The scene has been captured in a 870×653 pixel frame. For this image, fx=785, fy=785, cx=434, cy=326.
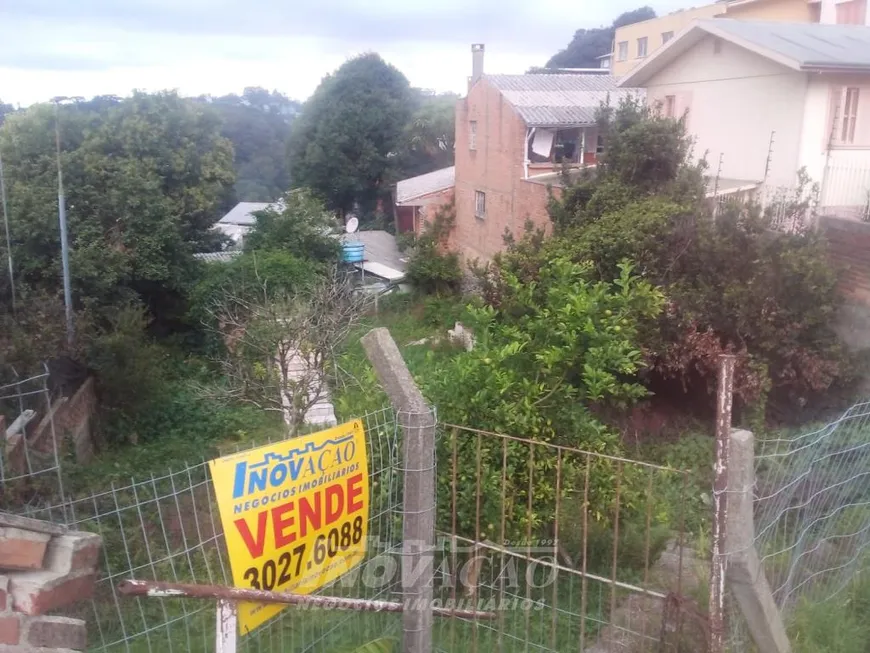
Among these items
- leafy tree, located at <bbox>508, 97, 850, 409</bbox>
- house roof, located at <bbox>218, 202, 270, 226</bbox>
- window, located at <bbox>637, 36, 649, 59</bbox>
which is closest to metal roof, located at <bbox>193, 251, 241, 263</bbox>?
leafy tree, located at <bbox>508, 97, 850, 409</bbox>

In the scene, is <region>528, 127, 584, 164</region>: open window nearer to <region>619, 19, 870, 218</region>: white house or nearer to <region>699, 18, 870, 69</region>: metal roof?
<region>619, 19, 870, 218</region>: white house

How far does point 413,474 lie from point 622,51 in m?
35.7

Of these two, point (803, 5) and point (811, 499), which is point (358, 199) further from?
point (811, 499)

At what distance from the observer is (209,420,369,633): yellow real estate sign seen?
2.23 metres

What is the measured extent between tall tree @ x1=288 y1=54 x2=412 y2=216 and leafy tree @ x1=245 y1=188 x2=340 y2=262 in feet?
34.6

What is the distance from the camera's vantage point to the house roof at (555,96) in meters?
17.9

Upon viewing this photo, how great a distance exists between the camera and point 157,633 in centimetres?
336

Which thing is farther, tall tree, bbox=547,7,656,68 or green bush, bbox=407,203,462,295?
tall tree, bbox=547,7,656,68

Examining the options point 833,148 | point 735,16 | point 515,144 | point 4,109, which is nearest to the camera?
point 833,148

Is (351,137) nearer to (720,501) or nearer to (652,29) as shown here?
(652,29)

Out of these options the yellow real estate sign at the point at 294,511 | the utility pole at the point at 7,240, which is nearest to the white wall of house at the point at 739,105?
the yellow real estate sign at the point at 294,511

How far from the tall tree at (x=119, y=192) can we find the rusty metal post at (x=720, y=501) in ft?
40.8

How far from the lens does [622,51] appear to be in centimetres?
3488

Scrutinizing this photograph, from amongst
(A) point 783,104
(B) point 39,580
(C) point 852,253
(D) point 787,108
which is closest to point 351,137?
(A) point 783,104
